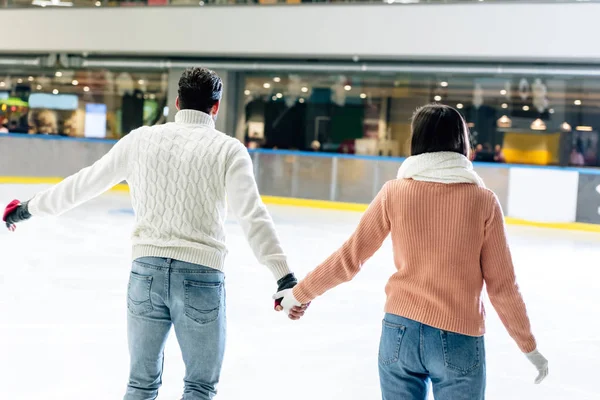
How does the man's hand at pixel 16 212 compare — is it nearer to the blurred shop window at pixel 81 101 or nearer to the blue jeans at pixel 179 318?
the blue jeans at pixel 179 318

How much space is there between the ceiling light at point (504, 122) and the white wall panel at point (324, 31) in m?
1.78

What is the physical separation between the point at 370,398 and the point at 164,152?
1.79 metres

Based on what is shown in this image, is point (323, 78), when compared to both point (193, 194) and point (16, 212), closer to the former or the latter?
point (16, 212)

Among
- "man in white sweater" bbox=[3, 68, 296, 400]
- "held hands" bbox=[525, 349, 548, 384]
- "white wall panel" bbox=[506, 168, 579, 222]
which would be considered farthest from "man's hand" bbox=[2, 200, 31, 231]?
"white wall panel" bbox=[506, 168, 579, 222]

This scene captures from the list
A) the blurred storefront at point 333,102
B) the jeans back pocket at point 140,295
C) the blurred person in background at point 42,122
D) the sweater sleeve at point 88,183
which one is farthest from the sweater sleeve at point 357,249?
the blurred person in background at point 42,122

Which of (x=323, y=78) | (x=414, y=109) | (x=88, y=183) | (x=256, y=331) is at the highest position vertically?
(x=323, y=78)

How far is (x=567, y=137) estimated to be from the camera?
54.0 feet

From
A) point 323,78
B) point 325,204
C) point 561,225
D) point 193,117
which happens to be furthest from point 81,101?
point 193,117

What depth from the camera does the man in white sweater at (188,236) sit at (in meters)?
2.30

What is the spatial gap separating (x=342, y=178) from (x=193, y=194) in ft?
42.7

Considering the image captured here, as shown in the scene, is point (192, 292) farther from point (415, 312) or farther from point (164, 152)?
point (415, 312)

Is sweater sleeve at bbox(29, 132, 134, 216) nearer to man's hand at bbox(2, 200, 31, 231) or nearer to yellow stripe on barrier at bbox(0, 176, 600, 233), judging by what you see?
man's hand at bbox(2, 200, 31, 231)

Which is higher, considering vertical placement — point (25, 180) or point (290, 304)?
point (290, 304)

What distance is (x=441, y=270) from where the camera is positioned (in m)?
2.04
